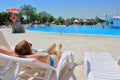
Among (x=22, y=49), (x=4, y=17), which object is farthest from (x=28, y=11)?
(x=22, y=49)

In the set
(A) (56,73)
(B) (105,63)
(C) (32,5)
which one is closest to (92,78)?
(A) (56,73)

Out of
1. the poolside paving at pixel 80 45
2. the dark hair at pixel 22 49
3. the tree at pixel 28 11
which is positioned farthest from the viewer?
the tree at pixel 28 11

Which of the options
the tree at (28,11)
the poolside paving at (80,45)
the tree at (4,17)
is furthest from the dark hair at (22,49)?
the tree at (28,11)

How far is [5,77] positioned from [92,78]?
3.13 ft

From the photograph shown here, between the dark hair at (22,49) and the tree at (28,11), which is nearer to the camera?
the dark hair at (22,49)

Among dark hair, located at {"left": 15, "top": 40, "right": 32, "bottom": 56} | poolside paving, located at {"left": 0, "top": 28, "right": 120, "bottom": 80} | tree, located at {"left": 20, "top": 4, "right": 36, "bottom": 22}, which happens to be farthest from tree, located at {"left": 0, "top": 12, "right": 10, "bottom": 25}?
dark hair, located at {"left": 15, "top": 40, "right": 32, "bottom": 56}

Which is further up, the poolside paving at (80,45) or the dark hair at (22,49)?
the dark hair at (22,49)

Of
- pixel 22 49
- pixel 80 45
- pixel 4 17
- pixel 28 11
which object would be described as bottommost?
pixel 4 17

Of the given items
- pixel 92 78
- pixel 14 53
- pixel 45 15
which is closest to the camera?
pixel 92 78

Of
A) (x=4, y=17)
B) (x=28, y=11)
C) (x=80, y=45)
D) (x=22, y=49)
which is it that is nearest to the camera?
(x=22, y=49)

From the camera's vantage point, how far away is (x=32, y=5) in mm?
52969

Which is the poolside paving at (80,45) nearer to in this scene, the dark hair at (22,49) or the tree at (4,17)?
the dark hair at (22,49)

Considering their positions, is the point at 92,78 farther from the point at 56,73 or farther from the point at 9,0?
the point at 9,0

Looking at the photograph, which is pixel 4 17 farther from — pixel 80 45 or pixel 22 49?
pixel 22 49
